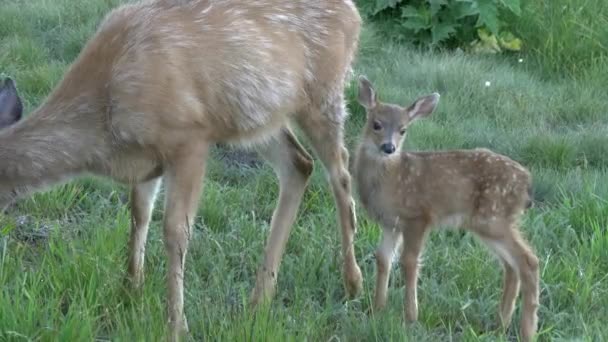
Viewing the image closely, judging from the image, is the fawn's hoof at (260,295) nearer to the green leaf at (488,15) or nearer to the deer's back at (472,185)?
the deer's back at (472,185)

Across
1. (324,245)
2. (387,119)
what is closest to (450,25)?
(324,245)

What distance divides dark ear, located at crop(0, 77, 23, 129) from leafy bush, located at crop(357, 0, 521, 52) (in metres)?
4.99

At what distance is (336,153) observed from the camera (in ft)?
21.6

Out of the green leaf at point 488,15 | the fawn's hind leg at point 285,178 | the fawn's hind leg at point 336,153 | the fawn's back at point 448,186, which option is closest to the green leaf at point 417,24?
the green leaf at point 488,15

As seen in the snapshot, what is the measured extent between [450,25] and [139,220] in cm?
461

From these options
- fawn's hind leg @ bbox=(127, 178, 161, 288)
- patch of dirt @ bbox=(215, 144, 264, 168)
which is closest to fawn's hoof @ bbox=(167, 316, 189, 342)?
fawn's hind leg @ bbox=(127, 178, 161, 288)

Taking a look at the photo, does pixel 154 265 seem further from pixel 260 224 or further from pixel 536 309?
pixel 536 309

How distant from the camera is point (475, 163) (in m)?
5.82

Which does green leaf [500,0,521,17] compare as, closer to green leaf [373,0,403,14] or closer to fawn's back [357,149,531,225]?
green leaf [373,0,403,14]

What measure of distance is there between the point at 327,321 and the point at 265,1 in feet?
5.95

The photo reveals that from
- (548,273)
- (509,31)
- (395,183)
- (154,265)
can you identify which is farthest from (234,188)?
(509,31)

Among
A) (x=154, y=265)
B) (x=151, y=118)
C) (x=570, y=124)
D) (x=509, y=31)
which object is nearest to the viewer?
(x=151, y=118)

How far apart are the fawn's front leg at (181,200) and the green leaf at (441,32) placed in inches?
182

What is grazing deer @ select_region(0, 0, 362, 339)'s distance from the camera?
544 cm
